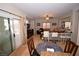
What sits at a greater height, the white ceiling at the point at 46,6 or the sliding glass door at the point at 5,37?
the white ceiling at the point at 46,6

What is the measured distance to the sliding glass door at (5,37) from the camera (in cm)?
312

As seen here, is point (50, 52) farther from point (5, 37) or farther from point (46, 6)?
point (46, 6)

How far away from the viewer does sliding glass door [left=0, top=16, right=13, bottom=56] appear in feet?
10.2

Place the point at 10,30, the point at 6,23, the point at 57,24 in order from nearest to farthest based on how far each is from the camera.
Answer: the point at 6,23 → the point at 10,30 → the point at 57,24

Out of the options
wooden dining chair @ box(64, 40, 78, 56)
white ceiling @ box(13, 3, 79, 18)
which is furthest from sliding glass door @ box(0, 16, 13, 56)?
wooden dining chair @ box(64, 40, 78, 56)

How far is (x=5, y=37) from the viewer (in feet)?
11.1

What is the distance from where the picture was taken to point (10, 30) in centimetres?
375

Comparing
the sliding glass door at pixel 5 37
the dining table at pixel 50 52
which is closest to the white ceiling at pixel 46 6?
the sliding glass door at pixel 5 37

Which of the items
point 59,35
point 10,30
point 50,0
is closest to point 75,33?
point 59,35

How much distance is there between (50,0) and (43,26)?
10.4 metres

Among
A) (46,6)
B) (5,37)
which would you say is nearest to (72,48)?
(5,37)

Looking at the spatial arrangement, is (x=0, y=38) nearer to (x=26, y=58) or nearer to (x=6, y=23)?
(x=6, y=23)

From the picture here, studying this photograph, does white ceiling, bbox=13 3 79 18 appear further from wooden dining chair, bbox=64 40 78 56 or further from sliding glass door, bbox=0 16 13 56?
wooden dining chair, bbox=64 40 78 56

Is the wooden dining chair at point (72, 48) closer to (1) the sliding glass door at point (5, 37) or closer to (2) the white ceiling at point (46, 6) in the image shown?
(2) the white ceiling at point (46, 6)
